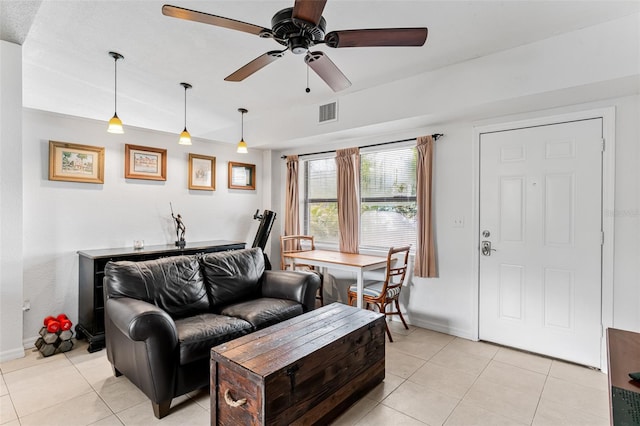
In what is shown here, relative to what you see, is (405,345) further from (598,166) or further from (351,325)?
(598,166)

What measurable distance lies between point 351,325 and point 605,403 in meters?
1.85

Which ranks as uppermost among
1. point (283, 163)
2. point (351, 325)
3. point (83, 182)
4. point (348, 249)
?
point (283, 163)

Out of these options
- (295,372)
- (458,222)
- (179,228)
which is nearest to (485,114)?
(458,222)

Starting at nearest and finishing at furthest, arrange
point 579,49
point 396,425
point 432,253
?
point 396,425
point 579,49
point 432,253

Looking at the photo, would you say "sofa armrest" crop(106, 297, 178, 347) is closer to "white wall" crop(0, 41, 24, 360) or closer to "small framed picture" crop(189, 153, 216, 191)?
"white wall" crop(0, 41, 24, 360)

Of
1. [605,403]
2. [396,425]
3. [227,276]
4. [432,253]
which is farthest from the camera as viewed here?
[432,253]

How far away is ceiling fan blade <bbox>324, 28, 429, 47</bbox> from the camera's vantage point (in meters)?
1.79

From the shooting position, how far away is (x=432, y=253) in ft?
12.0

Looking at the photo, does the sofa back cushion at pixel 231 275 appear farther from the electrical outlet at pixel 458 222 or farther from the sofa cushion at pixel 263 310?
the electrical outlet at pixel 458 222

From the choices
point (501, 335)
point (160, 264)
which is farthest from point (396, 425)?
point (160, 264)

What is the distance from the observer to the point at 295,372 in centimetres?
182

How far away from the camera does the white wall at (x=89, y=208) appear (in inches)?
133

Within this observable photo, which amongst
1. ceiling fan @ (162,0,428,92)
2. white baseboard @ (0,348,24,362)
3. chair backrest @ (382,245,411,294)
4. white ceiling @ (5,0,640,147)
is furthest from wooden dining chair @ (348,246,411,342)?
white baseboard @ (0,348,24,362)

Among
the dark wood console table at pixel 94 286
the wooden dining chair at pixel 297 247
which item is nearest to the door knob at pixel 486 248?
the wooden dining chair at pixel 297 247
